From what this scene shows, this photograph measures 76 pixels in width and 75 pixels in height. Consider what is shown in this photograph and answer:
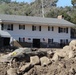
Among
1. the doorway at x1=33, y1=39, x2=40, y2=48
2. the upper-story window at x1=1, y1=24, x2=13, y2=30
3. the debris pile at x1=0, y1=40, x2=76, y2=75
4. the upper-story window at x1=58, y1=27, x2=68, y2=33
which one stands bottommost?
the doorway at x1=33, y1=39, x2=40, y2=48

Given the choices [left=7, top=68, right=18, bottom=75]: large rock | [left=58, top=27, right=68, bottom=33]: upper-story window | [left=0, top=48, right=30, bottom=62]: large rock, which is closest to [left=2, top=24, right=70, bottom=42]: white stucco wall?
[left=58, top=27, right=68, bottom=33]: upper-story window

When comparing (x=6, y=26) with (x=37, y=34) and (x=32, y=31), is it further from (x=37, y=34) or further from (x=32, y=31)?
(x=37, y=34)

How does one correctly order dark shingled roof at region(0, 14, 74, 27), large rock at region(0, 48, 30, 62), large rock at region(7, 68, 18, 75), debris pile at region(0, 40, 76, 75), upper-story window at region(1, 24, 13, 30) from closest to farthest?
large rock at region(7, 68, 18, 75)
debris pile at region(0, 40, 76, 75)
large rock at region(0, 48, 30, 62)
upper-story window at region(1, 24, 13, 30)
dark shingled roof at region(0, 14, 74, 27)

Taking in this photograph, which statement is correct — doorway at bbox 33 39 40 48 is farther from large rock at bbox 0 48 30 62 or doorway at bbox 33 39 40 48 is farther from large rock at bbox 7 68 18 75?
large rock at bbox 7 68 18 75

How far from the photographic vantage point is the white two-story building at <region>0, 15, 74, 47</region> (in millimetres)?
58969

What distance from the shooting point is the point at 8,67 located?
17.3 m

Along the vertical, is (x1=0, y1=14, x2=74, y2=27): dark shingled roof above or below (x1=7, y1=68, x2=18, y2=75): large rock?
below

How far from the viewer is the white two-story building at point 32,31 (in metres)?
59.0

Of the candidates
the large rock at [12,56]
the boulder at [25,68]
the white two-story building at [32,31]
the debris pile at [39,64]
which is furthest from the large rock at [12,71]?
the white two-story building at [32,31]

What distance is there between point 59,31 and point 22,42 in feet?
31.2

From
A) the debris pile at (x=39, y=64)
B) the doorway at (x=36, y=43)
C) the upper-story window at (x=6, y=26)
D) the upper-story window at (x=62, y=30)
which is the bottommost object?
the doorway at (x=36, y=43)

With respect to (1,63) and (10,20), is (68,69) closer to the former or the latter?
(1,63)

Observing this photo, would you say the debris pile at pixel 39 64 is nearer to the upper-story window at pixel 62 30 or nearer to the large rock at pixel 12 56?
the large rock at pixel 12 56

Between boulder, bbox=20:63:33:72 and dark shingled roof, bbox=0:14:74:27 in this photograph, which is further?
dark shingled roof, bbox=0:14:74:27
